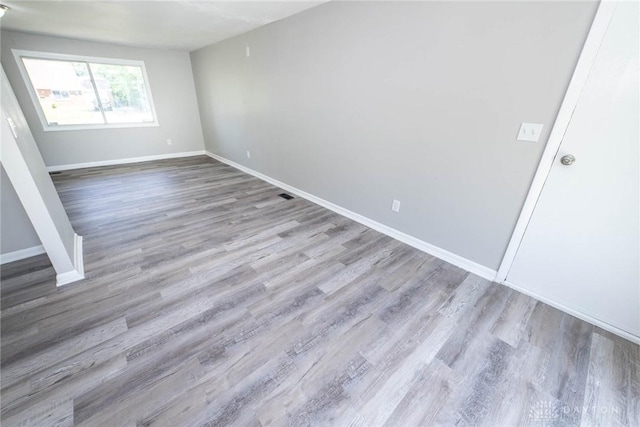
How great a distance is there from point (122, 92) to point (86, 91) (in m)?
0.55

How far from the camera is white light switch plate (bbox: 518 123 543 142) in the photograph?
1.59 metres

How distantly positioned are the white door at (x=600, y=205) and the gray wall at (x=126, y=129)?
21.1ft

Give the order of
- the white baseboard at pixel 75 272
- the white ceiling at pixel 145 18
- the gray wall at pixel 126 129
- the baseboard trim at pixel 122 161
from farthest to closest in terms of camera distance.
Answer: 1. the baseboard trim at pixel 122 161
2. the gray wall at pixel 126 129
3. the white ceiling at pixel 145 18
4. the white baseboard at pixel 75 272

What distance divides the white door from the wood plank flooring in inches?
8.3

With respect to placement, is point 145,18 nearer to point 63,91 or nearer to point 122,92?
point 122,92

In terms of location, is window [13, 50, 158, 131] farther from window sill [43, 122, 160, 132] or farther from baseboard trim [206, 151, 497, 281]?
baseboard trim [206, 151, 497, 281]

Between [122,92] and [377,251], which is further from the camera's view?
[122,92]

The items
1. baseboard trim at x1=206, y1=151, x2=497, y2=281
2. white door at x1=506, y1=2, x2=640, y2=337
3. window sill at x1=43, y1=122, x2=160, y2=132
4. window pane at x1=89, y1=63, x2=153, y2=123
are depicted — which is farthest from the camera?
window pane at x1=89, y1=63, x2=153, y2=123

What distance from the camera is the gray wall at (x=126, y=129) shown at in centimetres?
399

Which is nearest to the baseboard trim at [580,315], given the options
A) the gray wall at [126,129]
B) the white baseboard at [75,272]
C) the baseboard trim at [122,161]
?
the white baseboard at [75,272]

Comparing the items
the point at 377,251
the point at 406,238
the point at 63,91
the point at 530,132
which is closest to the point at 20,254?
the point at 377,251

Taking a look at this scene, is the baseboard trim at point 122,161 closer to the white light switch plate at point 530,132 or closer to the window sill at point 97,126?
the window sill at point 97,126

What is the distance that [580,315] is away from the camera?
1.68m

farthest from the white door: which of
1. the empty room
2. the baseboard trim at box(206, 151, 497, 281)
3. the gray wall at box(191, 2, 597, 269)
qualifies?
the baseboard trim at box(206, 151, 497, 281)
